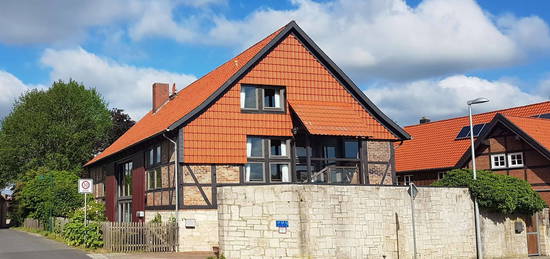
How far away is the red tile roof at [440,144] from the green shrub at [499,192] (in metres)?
8.49

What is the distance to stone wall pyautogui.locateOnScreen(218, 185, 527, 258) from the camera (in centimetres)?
1969

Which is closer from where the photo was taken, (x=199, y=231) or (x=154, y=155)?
(x=199, y=231)

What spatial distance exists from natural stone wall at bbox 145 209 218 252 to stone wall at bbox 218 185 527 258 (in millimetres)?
4305

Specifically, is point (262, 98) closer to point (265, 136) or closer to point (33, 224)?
point (265, 136)

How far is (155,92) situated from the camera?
37000 mm

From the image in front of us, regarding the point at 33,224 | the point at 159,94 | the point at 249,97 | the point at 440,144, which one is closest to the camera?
the point at 249,97

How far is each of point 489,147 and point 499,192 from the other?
26.6ft

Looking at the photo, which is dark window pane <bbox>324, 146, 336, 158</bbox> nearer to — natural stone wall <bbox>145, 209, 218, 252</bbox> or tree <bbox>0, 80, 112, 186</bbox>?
natural stone wall <bbox>145, 209, 218, 252</bbox>

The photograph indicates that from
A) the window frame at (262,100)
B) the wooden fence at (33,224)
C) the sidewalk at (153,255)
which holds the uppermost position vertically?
the window frame at (262,100)

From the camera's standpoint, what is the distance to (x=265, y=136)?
86.8 feet

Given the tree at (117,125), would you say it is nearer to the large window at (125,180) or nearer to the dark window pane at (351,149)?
the large window at (125,180)

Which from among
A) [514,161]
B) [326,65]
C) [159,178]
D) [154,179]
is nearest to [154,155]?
[154,179]

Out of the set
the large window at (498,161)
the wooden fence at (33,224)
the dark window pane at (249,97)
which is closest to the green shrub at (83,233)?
the dark window pane at (249,97)

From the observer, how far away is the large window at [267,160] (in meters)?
26.1
